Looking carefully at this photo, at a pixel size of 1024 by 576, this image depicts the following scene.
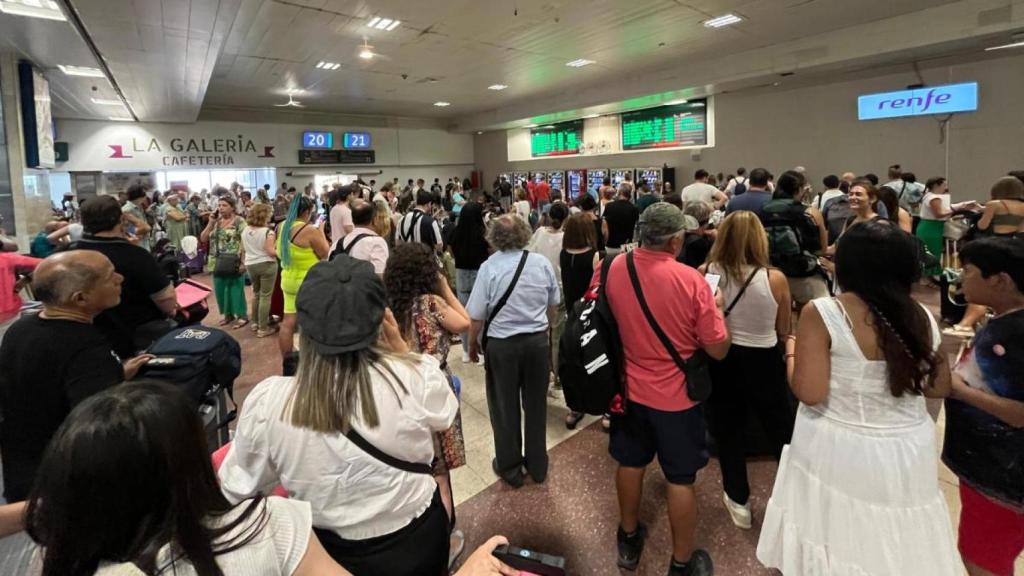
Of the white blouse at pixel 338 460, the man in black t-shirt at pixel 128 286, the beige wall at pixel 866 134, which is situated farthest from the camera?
the beige wall at pixel 866 134

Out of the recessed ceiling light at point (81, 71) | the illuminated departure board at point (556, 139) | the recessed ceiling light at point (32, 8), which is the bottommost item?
the recessed ceiling light at point (32, 8)

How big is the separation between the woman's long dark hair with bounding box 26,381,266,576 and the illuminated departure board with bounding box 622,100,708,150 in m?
12.3

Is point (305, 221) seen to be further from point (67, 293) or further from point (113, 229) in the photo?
point (67, 293)

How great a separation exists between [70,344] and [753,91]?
38.3 ft

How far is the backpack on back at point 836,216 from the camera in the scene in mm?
5064

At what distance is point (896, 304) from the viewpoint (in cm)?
136

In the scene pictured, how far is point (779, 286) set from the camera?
234 cm

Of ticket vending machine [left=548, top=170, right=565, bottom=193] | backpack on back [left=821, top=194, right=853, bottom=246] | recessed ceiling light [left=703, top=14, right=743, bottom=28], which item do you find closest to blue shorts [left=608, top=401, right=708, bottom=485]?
backpack on back [left=821, top=194, right=853, bottom=246]

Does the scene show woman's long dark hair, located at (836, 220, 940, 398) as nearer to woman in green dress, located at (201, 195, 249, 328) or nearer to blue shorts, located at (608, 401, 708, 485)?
blue shorts, located at (608, 401, 708, 485)

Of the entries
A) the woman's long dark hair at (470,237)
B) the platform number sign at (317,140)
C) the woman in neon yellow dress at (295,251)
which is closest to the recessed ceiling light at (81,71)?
the woman in neon yellow dress at (295,251)

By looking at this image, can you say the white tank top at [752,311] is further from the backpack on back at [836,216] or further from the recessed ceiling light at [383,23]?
the recessed ceiling light at [383,23]

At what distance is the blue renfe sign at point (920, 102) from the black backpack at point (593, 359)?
362 inches

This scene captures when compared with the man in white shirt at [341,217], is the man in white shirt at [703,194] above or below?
above

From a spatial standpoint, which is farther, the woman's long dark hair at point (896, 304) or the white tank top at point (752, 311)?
the white tank top at point (752, 311)
